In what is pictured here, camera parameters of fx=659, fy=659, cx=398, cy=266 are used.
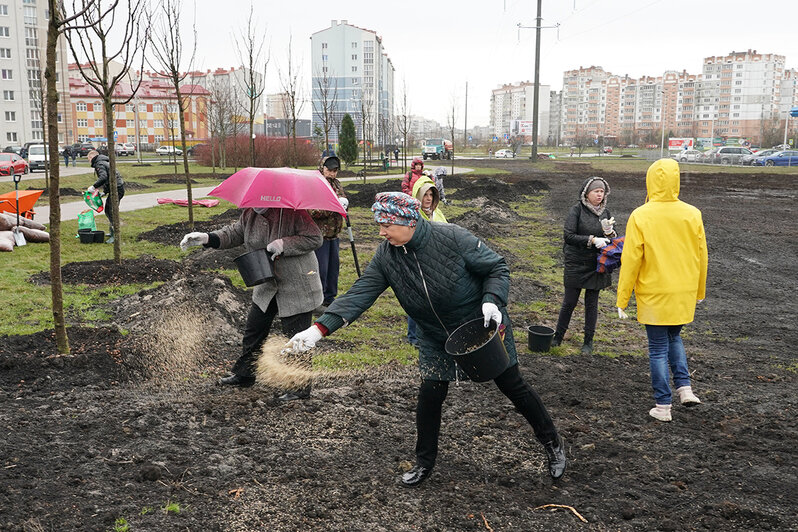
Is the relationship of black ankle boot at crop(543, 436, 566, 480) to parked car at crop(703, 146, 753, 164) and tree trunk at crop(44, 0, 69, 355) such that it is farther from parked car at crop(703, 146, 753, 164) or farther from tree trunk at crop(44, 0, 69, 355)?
parked car at crop(703, 146, 753, 164)

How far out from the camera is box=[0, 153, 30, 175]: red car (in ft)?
100.0

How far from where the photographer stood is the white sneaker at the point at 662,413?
4727mm

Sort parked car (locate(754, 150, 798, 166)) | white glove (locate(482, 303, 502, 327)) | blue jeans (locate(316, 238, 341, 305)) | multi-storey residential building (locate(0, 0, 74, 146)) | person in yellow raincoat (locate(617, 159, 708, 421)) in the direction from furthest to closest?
multi-storey residential building (locate(0, 0, 74, 146))
parked car (locate(754, 150, 798, 166))
blue jeans (locate(316, 238, 341, 305))
person in yellow raincoat (locate(617, 159, 708, 421))
white glove (locate(482, 303, 502, 327))

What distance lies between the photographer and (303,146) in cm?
3984

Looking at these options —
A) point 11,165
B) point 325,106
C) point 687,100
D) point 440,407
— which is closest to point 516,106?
point 687,100

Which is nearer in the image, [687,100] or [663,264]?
[663,264]

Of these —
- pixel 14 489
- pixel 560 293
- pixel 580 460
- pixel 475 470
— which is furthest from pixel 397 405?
pixel 560 293

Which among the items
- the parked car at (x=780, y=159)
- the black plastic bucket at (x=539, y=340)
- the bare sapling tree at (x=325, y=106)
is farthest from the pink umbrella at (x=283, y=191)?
the parked car at (x=780, y=159)

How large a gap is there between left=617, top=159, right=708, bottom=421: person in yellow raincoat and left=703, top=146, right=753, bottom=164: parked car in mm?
52856

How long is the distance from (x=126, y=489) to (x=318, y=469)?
1.07 m

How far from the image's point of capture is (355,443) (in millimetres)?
4355

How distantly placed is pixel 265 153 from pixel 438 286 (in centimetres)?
3429

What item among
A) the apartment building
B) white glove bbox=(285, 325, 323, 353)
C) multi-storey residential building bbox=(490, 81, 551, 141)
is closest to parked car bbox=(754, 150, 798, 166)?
white glove bbox=(285, 325, 323, 353)

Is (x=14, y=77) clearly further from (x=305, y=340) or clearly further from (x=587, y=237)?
(x=305, y=340)
